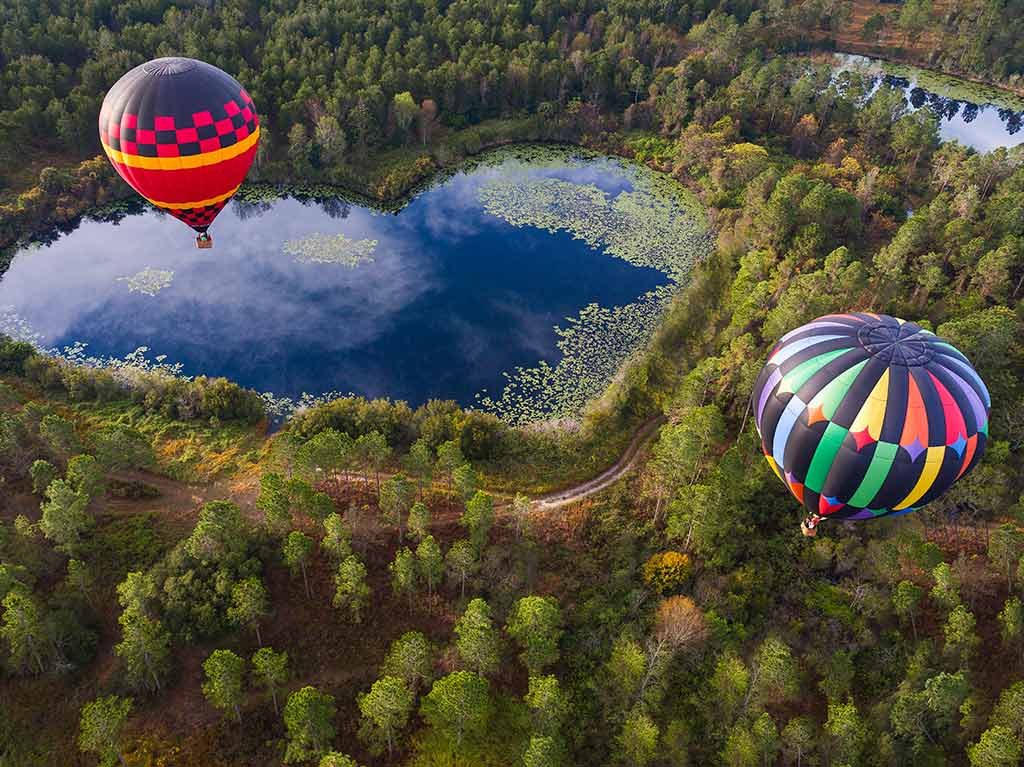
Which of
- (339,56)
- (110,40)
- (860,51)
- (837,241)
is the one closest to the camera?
(837,241)

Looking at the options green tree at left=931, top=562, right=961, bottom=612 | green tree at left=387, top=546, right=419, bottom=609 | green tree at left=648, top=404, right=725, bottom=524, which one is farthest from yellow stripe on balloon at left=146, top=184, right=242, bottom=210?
green tree at left=931, top=562, right=961, bottom=612

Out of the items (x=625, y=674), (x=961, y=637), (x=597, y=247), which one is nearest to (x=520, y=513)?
Answer: (x=625, y=674)

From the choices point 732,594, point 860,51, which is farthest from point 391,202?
point 860,51

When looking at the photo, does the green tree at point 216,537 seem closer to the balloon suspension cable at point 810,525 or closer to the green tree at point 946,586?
the balloon suspension cable at point 810,525

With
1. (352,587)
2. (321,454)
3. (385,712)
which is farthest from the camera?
(321,454)

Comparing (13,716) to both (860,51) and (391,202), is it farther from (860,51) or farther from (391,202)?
(860,51)

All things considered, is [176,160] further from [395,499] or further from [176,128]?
[395,499]
